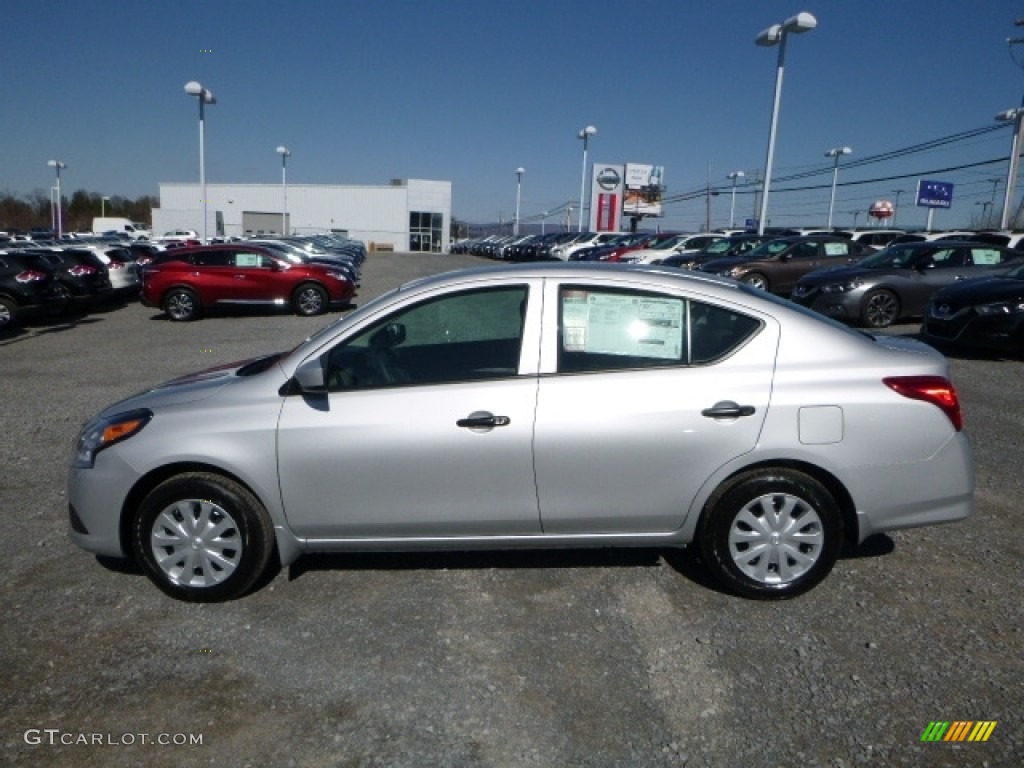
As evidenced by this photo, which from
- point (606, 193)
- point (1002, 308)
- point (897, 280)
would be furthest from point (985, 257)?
point (606, 193)

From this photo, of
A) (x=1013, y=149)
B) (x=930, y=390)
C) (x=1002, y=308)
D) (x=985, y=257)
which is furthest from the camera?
(x=1013, y=149)

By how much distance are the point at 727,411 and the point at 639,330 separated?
56 centimetres

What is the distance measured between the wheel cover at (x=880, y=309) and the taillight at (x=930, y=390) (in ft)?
31.8

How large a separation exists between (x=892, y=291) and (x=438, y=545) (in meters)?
11.3

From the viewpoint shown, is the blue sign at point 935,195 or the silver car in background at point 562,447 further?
the blue sign at point 935,195

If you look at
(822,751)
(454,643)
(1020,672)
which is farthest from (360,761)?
(1020,672)

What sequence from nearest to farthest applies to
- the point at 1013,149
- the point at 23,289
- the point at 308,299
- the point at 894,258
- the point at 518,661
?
the point at 518,661 → the point at 894,258 → the point at 23,289 → the point at 308,299 → the point at 1013,149

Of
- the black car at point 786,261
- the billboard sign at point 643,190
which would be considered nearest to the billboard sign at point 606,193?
the billboard sign at point 643,190

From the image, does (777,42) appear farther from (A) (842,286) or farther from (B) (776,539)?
(B) (776,539)

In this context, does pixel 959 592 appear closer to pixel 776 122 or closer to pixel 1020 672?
pixel 1020 672

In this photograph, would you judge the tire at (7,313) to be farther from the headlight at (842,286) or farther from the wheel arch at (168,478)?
the headlight at (842,286)

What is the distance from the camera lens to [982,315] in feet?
32.3

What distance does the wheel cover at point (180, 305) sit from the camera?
53.3 ft

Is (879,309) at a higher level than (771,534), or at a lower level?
higher
